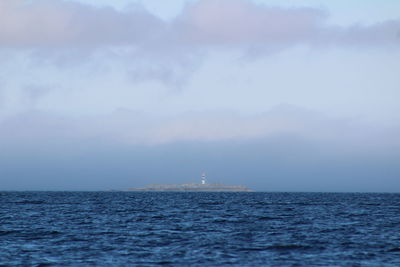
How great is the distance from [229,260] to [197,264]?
2.57 meters

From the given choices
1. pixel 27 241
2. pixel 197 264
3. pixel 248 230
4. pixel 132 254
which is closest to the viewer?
pixel 197 264

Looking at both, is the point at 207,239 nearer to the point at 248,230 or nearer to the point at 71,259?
the point at 248,230

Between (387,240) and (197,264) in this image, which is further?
(387,240)

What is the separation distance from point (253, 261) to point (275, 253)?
3.96 m

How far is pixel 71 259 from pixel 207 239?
44.9 feet

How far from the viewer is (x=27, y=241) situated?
4850cm

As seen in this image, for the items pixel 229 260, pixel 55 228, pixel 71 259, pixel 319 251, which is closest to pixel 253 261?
pixel 229 260

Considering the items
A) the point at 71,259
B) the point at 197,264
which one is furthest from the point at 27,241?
the point at 197,264

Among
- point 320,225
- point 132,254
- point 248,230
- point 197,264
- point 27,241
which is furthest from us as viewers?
point 320,225

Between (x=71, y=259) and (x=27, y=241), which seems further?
(x=27, y=241)

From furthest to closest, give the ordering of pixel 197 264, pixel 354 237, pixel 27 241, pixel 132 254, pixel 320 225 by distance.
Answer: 1. pixel 320 225
2. pixel 354 237
3. pixel 27 241
4. pixel 132 254
5. pixel 197 264

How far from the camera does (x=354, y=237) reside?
171 feet

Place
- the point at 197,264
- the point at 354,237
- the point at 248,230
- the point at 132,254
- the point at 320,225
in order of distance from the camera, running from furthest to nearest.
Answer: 1. the point at 320,225
2. the point at 248,230
3. the point at 354,237
4. the point at 132,254
5. the point at 197,264

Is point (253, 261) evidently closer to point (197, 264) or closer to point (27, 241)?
point (197, 264)
